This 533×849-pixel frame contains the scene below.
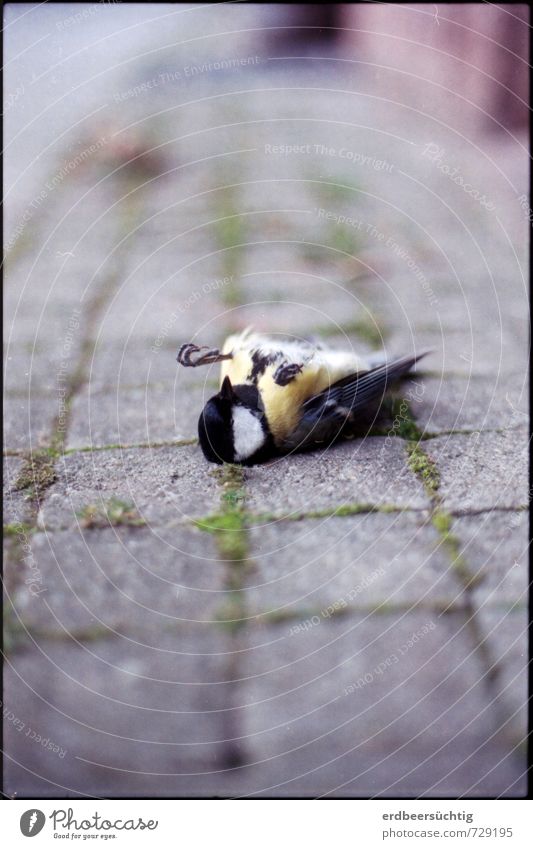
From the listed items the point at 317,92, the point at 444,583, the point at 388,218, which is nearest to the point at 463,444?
the point at 444,583

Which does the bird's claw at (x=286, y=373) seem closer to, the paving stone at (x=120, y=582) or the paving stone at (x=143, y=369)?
the paving stone at (x=143, y=369)

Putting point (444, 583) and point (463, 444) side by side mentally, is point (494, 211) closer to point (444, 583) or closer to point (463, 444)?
point (463, 444)

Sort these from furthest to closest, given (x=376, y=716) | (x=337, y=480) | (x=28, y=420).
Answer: (x=28, y=420)
(x=337, y=480)
(x=376, y=716)

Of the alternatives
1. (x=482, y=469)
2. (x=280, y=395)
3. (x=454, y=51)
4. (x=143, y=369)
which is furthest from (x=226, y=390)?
(x=454, y=51)

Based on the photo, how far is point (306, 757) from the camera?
0.53m

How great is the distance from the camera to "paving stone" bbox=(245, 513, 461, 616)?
576 mm

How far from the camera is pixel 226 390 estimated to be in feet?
2.35

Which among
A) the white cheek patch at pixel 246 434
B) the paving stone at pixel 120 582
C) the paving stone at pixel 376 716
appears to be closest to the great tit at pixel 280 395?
the white cheek patch at pixel 246 434

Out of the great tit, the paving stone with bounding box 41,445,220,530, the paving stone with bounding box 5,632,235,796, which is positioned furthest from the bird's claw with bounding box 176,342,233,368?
the paving stone with bounding box 5,632,235,796

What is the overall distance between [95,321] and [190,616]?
1.49 feet

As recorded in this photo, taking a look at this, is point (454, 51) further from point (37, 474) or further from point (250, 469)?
point (37, 474)

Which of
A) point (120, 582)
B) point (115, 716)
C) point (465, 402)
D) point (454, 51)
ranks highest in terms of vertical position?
point (454, 51)

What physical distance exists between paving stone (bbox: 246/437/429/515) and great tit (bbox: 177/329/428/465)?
19 millimetres

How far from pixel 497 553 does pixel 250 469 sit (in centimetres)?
24
